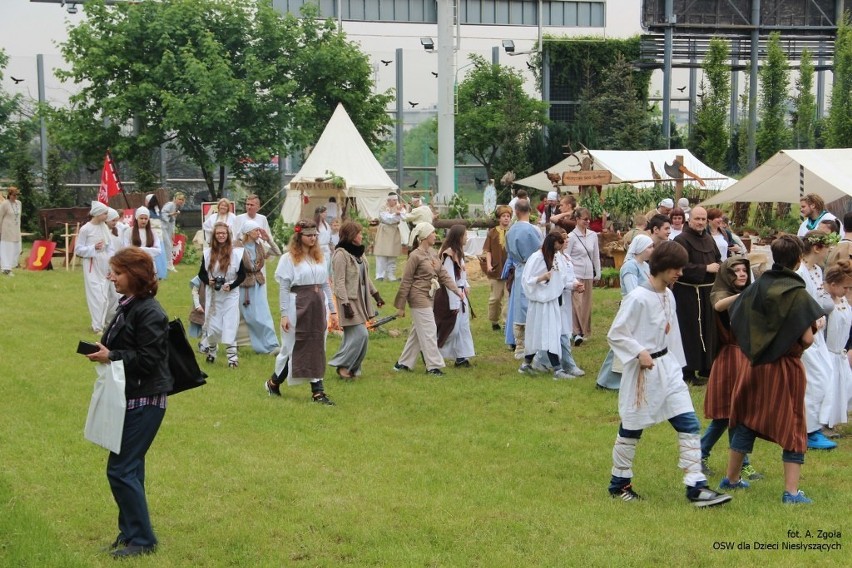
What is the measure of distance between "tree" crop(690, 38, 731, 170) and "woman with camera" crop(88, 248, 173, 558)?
113 feet

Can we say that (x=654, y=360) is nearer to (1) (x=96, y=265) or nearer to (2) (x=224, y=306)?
(2) (x=224, y=306)

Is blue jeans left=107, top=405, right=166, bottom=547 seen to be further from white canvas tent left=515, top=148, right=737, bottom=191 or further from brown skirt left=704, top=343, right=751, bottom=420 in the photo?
white canvas tent left=515, top=148, right=737, bottom=191

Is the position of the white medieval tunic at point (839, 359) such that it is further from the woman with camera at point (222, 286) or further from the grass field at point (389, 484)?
the woman with camera at point (222, 286)

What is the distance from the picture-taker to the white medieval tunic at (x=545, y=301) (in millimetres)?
11938

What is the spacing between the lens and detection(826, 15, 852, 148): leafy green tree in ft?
94.1

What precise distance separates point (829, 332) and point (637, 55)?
36449 millimetres

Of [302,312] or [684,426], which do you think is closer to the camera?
[684,426]

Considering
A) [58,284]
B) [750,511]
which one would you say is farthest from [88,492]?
[58,284]

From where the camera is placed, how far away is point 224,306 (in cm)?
1231

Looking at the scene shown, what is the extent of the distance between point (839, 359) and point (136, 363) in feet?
19.7

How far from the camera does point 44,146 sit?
37875mm

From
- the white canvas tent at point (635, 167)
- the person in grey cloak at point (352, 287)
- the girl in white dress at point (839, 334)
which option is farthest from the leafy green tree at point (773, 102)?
the girl in white dress at point (839, 334)

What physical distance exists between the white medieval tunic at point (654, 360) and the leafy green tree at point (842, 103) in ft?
76.3

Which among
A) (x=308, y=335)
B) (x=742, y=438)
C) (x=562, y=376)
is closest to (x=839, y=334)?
(x=742, y=438)
